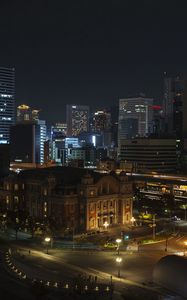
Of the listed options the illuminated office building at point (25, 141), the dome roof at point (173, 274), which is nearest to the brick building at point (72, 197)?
the dome roof at point (173, 274)

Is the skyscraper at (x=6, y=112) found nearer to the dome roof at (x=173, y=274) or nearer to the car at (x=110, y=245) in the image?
the car at (x=110, y=245)

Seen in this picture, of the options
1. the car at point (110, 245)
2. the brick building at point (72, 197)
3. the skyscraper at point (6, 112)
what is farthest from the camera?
the skyscraper at point (6, 112)

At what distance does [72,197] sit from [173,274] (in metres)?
26.0

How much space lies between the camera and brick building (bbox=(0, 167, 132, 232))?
61656 millimetres

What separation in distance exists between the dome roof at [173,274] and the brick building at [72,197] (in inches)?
917

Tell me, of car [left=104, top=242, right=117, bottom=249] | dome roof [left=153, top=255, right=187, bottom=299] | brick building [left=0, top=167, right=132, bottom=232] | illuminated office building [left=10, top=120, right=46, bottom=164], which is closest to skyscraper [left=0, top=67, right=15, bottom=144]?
illuminated office building [left=10, top=120, right=46, bottom=164]

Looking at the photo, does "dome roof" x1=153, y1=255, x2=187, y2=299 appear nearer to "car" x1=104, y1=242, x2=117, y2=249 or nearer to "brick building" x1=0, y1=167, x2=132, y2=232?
"car" x1=104, y1=242, x2=117, y2=249

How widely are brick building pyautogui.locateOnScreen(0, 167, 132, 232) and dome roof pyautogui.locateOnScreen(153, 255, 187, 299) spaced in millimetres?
23293

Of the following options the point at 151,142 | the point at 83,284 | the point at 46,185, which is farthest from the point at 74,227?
the point at 151,142

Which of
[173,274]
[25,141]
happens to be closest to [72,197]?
[173,274]

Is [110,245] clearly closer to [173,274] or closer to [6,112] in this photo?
[173,274]

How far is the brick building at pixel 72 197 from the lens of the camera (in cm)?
6166

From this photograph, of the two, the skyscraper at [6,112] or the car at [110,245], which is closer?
the car at [110,245]

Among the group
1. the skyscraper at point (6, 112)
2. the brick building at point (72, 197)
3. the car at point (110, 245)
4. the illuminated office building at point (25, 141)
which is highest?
the skyscraper at point (6, 112)
